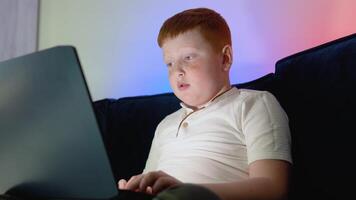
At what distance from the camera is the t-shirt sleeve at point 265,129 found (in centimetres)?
80

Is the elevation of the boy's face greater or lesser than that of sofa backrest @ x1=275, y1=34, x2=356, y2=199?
greater

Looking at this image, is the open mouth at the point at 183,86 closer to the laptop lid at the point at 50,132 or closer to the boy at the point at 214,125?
the boy at the point at 214,125

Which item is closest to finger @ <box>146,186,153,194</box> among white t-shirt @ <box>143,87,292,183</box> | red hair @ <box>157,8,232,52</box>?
white t-shirt @ <box>143,87,292,183</box>

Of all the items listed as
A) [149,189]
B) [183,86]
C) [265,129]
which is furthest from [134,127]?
[149,189]

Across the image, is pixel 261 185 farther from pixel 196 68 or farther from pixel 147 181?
pixel 196 68

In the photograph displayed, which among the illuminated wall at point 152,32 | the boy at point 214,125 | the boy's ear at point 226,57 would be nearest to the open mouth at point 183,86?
the boy at point 214,125

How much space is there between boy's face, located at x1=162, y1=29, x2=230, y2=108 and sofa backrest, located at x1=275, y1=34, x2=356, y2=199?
0.17 meters

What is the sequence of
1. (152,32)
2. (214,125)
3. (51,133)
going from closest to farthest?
(51,133), (214,125), (152,32)

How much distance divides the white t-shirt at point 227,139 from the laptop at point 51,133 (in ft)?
1.10

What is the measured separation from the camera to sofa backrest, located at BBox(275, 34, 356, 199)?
83cm

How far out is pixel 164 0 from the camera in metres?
1.58

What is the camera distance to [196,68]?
997 millimetres

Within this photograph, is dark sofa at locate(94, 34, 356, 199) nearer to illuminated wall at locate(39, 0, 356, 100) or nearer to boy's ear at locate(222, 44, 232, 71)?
boy's ear at locate(222, 44, 232, 71)

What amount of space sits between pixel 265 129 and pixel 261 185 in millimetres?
155
